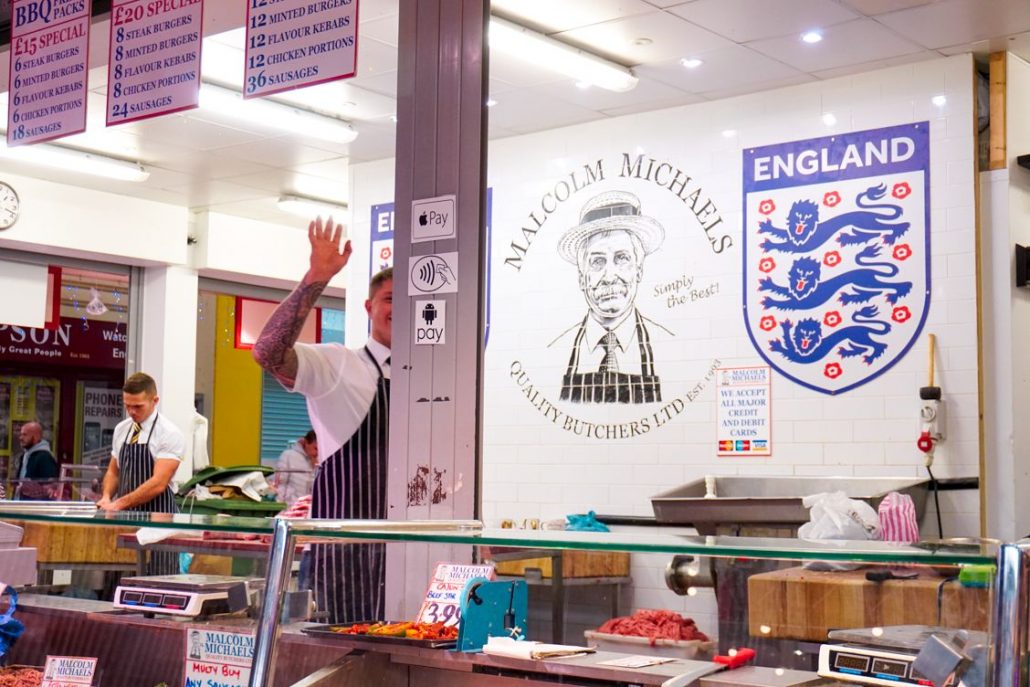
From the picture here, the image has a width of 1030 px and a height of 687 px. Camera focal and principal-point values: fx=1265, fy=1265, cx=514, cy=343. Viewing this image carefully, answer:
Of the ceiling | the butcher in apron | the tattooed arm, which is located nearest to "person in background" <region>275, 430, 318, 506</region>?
the butcher in apron

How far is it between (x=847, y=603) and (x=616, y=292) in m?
6.29

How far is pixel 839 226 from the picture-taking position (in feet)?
23.8

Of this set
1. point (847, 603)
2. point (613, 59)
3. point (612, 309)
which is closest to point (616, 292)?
point (612, 309)

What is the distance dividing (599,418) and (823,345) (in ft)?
5.16

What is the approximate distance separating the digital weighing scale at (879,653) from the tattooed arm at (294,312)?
2.26 metres

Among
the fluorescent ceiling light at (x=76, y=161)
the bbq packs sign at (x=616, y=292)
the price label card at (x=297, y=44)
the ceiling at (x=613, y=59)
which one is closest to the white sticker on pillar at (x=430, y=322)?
the price label card at (x=297, y=44)

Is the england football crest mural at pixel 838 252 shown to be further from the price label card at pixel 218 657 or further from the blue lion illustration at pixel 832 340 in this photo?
the price label card at pixel 218 657

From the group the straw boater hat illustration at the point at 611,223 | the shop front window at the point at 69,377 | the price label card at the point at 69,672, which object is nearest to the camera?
the price label card at the point at 69,672

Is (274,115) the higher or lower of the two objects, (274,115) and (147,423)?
the higher

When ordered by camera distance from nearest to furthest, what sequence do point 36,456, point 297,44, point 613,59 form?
point 297,44 → point 613,59 → point 36,456

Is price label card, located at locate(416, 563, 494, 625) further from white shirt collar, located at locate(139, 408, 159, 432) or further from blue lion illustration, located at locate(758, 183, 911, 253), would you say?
white shirt collar, located at locate(139, 408, 159, 432)

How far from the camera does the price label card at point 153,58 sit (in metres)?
4.76

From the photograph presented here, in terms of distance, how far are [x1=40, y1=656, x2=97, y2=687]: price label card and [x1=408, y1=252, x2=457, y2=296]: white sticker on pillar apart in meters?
1.38

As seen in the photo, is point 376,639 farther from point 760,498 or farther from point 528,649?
point 760,498
